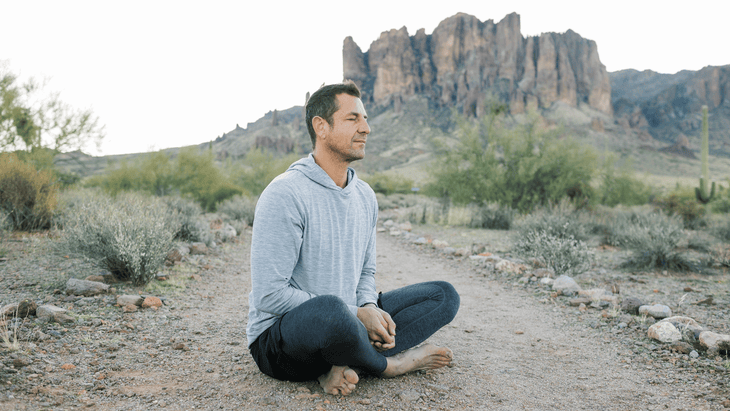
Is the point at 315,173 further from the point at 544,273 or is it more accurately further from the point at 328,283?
the point at 544,273

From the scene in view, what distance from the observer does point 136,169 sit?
667 inches

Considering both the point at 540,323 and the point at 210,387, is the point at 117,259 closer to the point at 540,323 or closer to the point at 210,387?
the point at 210,387

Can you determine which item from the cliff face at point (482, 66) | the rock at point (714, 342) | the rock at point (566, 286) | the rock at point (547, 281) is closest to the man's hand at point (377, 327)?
the rock at point (714, 342)

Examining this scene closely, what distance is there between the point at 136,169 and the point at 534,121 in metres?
15.7

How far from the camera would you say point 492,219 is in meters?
13.6

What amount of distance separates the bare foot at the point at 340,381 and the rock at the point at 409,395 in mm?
320

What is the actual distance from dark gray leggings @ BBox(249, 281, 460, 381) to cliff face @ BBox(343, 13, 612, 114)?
322ft

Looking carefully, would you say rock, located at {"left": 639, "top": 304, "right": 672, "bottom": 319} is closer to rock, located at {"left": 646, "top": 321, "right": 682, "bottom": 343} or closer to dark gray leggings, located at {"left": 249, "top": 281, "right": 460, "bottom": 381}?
rock, located at {"left": 646, "top": 321, "right": 682, "bottom": 343}

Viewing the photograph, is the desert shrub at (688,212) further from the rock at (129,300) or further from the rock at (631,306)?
the rock at (129,300)

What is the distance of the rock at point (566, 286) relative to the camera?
5.38 m

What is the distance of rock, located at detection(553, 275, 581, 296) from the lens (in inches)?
212

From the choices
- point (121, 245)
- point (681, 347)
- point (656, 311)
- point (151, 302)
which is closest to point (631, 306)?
point (656, 311)

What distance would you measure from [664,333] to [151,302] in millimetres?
4967

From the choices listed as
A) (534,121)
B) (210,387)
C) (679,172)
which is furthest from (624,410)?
(679,172)
